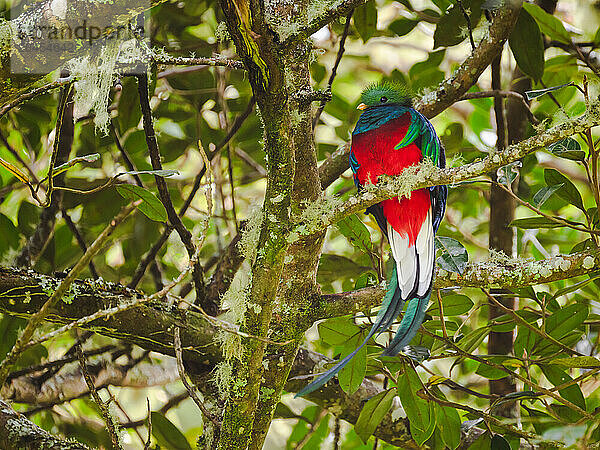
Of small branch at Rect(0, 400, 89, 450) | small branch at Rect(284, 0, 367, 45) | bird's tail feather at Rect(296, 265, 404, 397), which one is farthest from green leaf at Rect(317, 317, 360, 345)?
small branch at Rect(284, 0, 367, 45)

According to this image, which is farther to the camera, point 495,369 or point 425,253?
point 495,369

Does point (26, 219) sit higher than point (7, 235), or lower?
higher

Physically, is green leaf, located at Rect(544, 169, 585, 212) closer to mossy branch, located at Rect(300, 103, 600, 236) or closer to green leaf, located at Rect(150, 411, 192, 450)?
mossy branch, located at Rect(300, 103, 600, 236)

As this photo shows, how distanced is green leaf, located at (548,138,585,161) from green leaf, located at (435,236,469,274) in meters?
0.28

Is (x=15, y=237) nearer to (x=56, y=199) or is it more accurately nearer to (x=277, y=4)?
(x=56, y=199)

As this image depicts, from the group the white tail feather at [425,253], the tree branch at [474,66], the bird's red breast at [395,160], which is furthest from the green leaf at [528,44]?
the white tail feather at [425,253]

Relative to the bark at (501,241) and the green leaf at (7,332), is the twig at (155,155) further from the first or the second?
the bark at (501,241)

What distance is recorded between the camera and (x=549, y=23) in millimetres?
1480

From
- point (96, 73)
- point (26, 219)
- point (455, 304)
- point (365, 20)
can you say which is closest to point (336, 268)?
point (455, 304)

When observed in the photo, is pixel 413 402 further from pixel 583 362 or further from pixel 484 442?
pixel 583 362

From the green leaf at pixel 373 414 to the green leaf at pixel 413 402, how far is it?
0.09 meters

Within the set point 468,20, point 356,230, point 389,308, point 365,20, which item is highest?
point 365,20

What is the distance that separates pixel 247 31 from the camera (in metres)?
0.81

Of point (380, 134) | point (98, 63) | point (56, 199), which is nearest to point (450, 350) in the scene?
point (380, 134)
